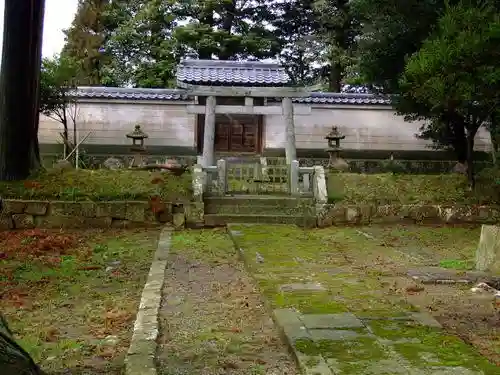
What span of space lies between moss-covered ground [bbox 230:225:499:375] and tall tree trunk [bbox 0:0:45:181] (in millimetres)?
4469

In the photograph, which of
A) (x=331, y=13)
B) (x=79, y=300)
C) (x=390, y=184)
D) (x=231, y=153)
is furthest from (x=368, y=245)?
(x=331, y=13)

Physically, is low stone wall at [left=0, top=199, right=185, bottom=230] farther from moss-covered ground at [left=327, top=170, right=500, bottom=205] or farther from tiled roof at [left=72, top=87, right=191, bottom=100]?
tiled roof at [left=72, top=87, right=191, bottom=100]

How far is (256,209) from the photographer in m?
10.9

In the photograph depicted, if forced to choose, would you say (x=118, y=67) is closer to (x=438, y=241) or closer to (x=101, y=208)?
(x=101, y=208)

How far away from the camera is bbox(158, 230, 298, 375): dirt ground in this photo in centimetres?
334

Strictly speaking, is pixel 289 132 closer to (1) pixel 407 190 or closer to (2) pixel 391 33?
(1) pixel 407 190

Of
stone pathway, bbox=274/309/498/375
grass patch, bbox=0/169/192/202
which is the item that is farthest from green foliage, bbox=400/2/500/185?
grass patch, bbox=0/169/192/202

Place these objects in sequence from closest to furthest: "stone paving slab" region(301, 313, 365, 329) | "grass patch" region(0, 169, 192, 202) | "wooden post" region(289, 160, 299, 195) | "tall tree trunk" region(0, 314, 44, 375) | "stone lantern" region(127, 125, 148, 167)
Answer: "tall tree trunk" region(0, 314, 44, 375), "stone paving slab" region(301, 313, 365, 329), "grass patch" region(0, 169, 192, 202), "wooden post" region(289, 160, 299, 195), "stone lantern" region(127, 125, 148, 167)

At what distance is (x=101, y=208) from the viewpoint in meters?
10.1

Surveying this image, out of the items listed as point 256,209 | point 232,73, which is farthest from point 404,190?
point 232,73

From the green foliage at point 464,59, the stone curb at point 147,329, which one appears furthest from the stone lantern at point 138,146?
the green foliage at point 464,59

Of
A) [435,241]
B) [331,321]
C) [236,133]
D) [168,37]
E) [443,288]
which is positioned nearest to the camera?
[331,321]

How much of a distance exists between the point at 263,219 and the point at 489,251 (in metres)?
5.03

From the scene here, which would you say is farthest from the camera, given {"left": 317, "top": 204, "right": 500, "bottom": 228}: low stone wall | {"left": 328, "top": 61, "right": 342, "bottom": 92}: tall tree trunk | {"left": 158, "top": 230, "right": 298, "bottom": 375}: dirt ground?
{"left": 328, "top": 61, "right": 342, "bottom": 92}: tall tree trunk
